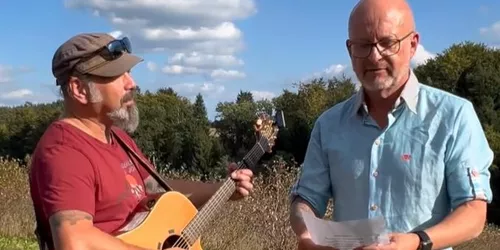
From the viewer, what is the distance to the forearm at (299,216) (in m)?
3.01

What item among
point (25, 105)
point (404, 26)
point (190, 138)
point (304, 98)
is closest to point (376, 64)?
point (404, 26)

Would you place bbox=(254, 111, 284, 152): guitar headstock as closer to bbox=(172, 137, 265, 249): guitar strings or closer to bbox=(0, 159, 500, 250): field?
bbox=(172, 137, 265, 249): guitar strings

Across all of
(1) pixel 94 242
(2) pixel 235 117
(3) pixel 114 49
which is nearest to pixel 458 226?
(1) pixel 94 242

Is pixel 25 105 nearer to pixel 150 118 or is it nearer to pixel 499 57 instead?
pixel 150 118

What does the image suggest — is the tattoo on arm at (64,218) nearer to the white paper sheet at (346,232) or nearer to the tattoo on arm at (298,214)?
the tattoo on arm at (298,214)

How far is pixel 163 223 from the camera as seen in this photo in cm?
396

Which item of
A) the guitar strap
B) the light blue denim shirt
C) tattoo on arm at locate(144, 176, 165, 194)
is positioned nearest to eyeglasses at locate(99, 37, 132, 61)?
the guitar strap

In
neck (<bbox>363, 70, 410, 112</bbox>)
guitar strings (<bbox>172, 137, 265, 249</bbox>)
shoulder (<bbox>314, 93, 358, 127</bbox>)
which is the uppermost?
neck (<bbox>363, 70, 410, 112</bbox>)

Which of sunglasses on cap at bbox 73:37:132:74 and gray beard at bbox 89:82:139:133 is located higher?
sunglasses on cap at bbox 73:37:132:74

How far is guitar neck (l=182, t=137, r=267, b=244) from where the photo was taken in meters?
4.20

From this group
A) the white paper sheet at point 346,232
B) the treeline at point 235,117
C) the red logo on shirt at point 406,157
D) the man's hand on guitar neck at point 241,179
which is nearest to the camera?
the white paper sheet at point 346,232

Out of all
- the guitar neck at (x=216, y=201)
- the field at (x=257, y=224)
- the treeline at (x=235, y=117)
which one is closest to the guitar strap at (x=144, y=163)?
the guitar neck at (x=216, y=201)

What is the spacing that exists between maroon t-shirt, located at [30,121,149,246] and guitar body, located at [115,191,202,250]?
0.07 metres

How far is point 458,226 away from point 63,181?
159 cm
